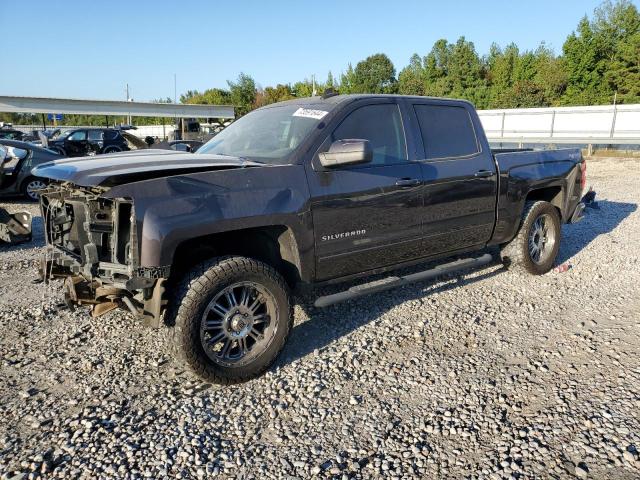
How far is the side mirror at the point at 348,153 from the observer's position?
348cm

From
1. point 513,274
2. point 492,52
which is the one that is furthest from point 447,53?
point 513,274

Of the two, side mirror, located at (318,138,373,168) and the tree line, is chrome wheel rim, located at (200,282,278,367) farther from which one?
the tree line

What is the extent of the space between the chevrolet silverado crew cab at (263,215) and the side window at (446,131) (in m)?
0.02

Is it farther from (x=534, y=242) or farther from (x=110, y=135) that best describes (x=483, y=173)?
(x=110, y=135)

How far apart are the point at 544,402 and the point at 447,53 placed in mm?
70474

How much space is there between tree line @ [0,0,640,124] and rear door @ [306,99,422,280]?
38.1 metres

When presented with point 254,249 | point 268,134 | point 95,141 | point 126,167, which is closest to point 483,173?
point 268,134

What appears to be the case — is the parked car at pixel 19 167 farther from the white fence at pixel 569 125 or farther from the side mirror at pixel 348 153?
the white fence at pixel 569 125

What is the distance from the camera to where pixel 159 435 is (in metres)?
2.78

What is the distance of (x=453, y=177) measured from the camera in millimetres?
4496

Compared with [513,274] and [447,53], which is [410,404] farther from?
[447,53]

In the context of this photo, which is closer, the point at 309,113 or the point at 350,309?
the point at 309,113

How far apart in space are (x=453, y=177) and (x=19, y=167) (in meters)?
9.36

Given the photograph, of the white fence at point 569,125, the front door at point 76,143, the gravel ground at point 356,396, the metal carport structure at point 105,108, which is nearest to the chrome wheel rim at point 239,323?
the gravel ground at point 356,396
